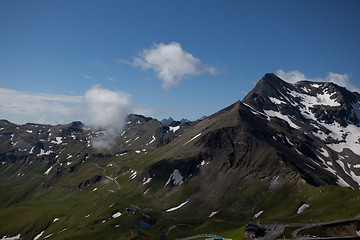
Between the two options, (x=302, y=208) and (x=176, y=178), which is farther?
(x=176, y=178)

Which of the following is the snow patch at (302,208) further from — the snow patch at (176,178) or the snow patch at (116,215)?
the snow patch at (116,215)

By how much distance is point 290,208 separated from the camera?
124 m

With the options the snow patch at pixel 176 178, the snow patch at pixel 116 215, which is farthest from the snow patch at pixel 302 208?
the snow patch at pixel 116 215

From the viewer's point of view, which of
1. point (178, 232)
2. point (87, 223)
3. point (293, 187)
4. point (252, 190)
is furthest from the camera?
point (87, 223)

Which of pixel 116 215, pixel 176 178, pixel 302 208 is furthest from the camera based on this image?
pixel 176 178

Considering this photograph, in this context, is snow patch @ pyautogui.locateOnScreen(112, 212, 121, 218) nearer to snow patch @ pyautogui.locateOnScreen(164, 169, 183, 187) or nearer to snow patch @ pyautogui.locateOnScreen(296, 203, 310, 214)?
snow patch @ pyautogui.locateOnScreen(164, 169, 183, 187)

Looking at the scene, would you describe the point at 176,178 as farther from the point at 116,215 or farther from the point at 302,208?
the point at 302,208

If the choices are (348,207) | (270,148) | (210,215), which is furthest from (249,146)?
(348,207)

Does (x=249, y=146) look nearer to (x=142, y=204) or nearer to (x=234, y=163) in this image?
(x=234, y=163)

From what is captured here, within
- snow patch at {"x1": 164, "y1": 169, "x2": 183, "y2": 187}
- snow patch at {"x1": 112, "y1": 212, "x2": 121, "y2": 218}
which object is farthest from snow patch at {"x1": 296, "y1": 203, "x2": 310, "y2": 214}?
snow patch at {"x1": 112, "y1": 212, "x2": 121, "y2": 218}

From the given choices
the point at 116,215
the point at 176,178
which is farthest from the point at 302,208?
the point at 116,215

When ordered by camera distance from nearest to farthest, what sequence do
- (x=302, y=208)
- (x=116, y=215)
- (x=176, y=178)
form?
(x=302, y=208) → (x=116, y=215) → (x=176, y=178)

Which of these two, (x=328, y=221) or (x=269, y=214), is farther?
(x=269, y=214)

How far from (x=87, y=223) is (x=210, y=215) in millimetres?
85581
